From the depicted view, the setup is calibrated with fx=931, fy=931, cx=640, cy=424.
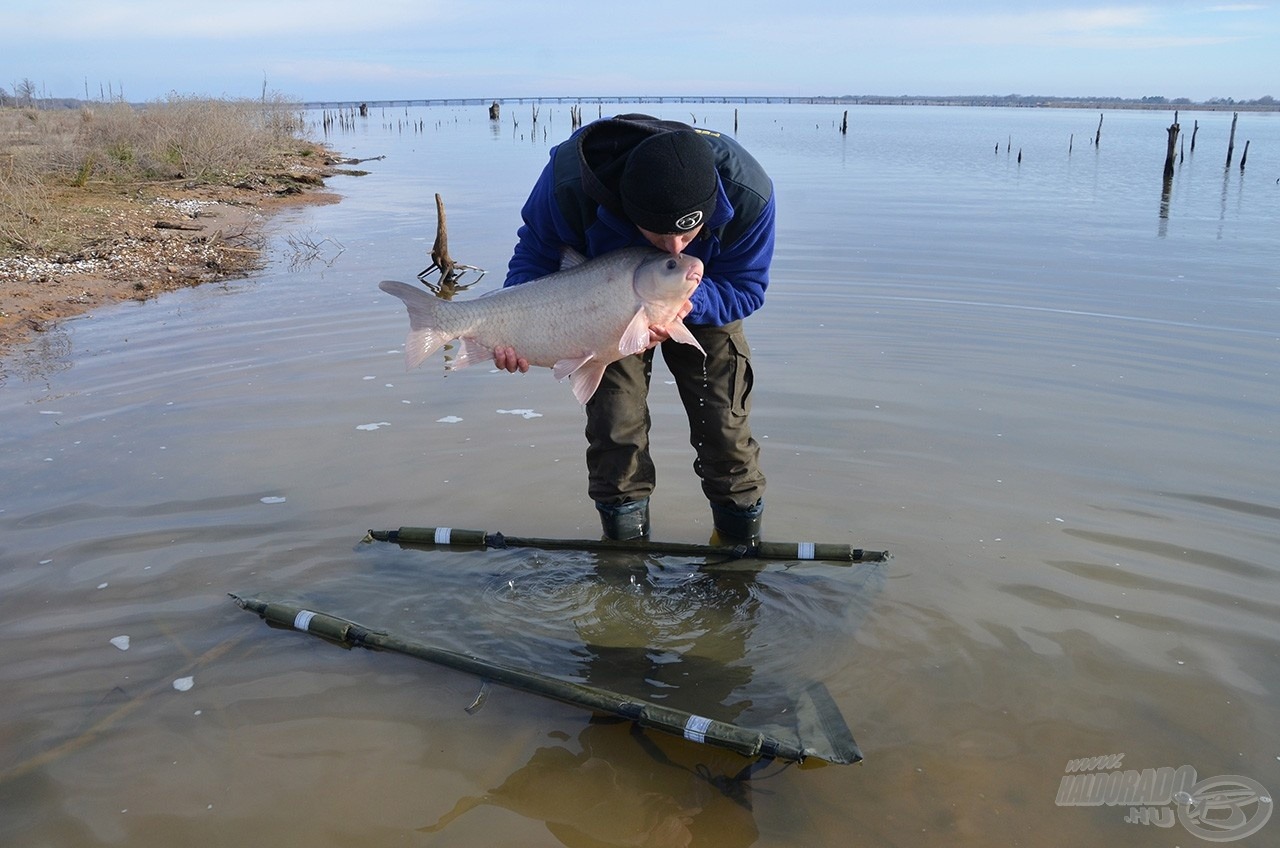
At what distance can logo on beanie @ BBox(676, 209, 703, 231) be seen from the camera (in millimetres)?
3688

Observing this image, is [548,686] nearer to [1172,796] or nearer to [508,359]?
[508,359]

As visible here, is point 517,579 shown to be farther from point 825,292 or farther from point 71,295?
point 71,295

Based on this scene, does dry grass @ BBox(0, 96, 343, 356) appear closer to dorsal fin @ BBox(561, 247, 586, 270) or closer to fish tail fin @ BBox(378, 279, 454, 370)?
fish tail fin @ BBox(378, 279, 454, 370)

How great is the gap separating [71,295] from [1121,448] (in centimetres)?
1163

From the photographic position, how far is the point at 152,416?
292 inches

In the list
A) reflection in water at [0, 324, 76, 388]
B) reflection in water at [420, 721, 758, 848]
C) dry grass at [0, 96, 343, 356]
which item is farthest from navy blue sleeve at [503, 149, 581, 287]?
dry grass at [0, 96, 343, 356]

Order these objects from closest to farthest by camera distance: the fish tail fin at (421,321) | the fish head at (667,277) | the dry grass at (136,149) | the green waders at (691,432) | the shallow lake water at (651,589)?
the shallow lake water at (651,589) < the fish head at (667,277) < the fish tail fin at (421,321) < the green waders at (691,432) < the dry grass at (136,149)

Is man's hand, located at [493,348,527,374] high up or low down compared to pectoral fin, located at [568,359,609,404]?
up

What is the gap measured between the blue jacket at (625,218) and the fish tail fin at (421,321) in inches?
21.2

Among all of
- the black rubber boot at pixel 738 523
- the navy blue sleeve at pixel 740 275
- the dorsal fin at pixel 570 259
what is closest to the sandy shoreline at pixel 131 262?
the dorsal fin at pixel 570 259

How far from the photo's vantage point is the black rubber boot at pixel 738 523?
504cm

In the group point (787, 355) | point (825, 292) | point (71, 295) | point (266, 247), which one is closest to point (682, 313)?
point (787, 355)

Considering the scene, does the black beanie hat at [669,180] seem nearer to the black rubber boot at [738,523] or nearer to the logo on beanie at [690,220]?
the logo on beanie at [690,220]

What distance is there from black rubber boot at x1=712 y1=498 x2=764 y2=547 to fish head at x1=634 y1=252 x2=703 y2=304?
5.05ft
